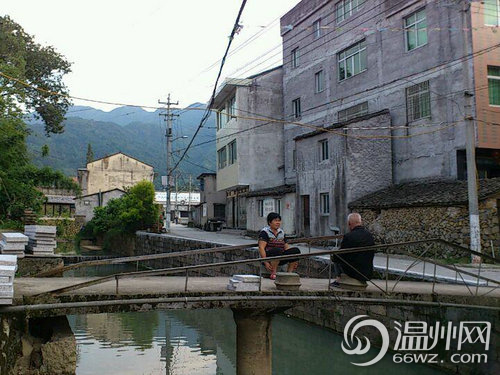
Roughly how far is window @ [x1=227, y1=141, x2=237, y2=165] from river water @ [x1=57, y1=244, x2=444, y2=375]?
17.8 m

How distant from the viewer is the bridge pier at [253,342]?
7176mm

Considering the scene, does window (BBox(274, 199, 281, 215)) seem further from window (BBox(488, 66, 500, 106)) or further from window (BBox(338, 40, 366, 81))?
window (BBox(488, 66, 500, 106))

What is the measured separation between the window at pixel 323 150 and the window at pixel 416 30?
236 inches

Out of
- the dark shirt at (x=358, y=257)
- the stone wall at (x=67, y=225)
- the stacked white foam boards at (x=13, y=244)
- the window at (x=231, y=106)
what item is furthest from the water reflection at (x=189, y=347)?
the stone wall at (x=67, y=225)

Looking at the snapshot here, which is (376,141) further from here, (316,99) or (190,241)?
(190,241)

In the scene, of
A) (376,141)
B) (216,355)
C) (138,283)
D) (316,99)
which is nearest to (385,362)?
(216,355)

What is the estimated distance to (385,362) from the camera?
33.0ft

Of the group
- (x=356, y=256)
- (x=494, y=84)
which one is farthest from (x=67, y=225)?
(x=356, y=256)

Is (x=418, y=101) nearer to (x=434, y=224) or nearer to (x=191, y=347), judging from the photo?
(x=434, y=224)

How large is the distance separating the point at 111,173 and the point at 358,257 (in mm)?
61854

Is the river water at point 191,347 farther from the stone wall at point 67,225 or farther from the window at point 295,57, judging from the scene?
the stone wall at point 67,225

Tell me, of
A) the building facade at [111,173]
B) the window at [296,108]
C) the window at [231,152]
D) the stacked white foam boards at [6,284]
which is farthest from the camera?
the building facade at [111,173]

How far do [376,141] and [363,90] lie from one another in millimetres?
3580

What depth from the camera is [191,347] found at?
1209 centimetres
